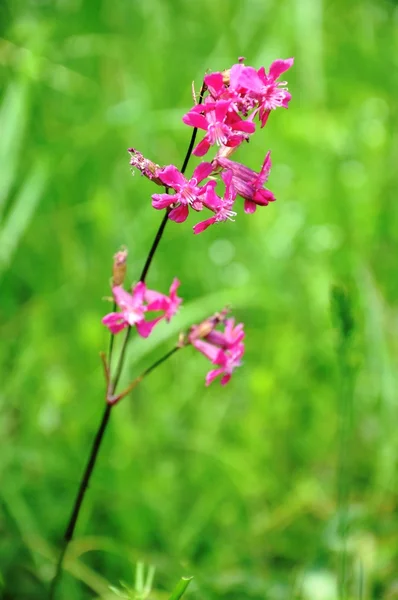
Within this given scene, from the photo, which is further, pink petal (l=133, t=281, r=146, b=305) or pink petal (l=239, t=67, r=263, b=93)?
pink petal (l=133, t=281, r=146, b=305)

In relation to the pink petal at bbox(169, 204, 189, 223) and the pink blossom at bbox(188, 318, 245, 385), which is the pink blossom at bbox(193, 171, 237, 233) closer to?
the pink petal at bbox(169, 204, 189, 223)

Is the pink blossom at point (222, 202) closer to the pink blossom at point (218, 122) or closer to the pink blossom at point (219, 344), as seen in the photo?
the pink blossom at point (218, 122)

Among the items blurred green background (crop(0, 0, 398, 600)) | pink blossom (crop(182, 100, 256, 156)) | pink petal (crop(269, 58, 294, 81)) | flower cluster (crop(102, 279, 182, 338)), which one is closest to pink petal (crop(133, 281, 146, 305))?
flower cluster (crop(102, 279, 182, 338))

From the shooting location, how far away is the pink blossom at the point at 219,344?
3.66ft

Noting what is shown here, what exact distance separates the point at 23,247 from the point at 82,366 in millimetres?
505

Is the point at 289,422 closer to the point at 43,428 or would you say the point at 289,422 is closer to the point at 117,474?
the point at 117,474

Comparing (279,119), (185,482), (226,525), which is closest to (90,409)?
(185,482)

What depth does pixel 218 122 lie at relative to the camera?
2.89ft

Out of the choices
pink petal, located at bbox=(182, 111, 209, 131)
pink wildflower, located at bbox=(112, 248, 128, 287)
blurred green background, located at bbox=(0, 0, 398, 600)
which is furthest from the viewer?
blurred green background, located at bbox=(0, 0, 398, 600)

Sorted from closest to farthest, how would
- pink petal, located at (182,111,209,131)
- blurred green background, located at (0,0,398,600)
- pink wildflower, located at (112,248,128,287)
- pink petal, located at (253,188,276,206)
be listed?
1. pink petal, located at (182,111,209,131)
2. pink petal, located at (253,188,276,206)
3. pink wildflower, located at (112,248,128,287)
4. blurred green background, located at (0,0,398,600)

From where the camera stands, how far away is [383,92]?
2.38m

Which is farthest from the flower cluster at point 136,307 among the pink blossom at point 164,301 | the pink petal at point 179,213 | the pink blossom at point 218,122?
the pink blossom at point 218,122

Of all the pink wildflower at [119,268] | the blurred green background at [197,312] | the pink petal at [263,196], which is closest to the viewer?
the pink petal at [263,196]

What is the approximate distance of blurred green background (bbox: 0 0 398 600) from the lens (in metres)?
1.68
